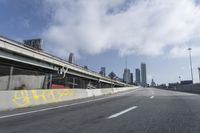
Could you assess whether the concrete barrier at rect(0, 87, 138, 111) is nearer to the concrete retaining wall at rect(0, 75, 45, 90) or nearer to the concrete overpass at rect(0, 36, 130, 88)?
the concrete retaining wall at rect(0, 75, 45, 90)

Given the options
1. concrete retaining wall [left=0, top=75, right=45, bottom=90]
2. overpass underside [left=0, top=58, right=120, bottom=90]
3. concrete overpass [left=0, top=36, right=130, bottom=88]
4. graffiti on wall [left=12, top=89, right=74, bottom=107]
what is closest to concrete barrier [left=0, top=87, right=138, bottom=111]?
graffiti on wall [left=12, top=89, right=74, bottom=107]

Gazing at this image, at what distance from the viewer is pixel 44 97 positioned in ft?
56.5

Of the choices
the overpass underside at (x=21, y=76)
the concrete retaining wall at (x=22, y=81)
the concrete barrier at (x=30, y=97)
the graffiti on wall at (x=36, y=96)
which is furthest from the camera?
the concrete retaining wall at (x=22, y=81)

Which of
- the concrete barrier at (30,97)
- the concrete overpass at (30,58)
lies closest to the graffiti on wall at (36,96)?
the concrete barrier at (30,97)

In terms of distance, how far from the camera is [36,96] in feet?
53.2

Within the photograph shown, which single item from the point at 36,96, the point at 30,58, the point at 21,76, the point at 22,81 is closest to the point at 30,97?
the point at 36,96

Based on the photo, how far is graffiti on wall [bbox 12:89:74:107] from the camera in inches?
564

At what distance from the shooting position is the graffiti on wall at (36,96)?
1433 centimetres

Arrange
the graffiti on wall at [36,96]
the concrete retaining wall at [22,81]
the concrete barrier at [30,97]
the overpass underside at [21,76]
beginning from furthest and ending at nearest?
the concrete retaining wall at [22,81], the overpass underside at [21,76], the graffiti on wall at [36,96], the concrete barrier at [30,97]

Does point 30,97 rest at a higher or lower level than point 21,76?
lower

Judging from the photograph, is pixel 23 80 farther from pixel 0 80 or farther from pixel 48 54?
pixel 48 54

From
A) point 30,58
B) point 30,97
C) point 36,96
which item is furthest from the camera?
point 30,58

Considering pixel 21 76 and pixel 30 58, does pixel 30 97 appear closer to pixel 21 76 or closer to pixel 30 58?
pixel 21 76

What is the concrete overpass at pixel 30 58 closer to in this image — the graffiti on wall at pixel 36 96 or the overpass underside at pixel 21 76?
the overpass underside at pixel 21 76
